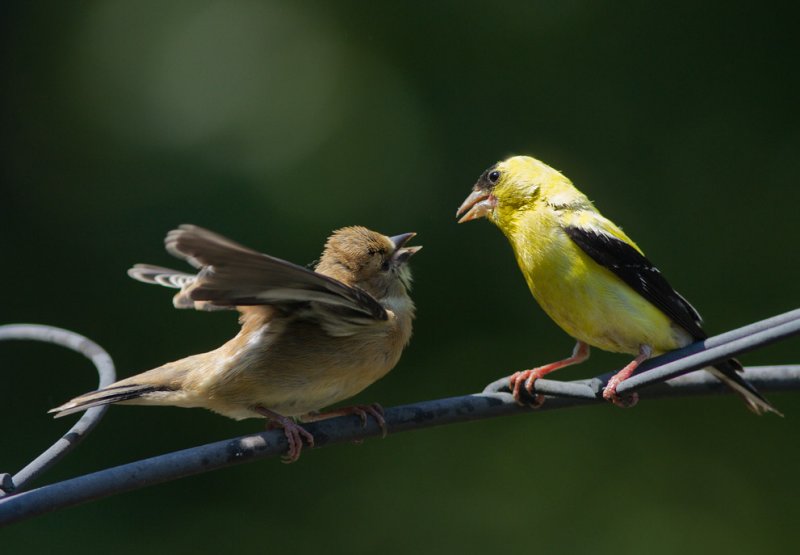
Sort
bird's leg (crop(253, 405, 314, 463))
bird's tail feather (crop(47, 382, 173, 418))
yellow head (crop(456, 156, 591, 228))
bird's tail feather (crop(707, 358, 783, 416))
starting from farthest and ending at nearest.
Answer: yellow head (crop(456, 156, 591, 228))
bird's tail feather (crop(47, 382, 173, 418))
bird's tail feather (crop(707, 358, 783, 416))
bird's leg (crop(253, 405, 314, 463))

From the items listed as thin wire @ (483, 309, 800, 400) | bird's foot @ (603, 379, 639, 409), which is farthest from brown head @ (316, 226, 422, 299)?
thin wire @ (483, 309, 800, 400)

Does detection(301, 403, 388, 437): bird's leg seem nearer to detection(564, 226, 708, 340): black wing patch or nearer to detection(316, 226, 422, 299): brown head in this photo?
detection(316, 226, 422, 299): brown head

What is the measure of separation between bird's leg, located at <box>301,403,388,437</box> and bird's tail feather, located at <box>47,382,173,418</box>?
1.43ft


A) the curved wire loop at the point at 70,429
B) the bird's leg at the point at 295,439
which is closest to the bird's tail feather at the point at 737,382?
the bird's leg at the point at 295,439

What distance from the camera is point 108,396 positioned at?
9.41ft

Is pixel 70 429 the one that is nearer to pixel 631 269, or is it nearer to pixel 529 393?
pixel 529 393

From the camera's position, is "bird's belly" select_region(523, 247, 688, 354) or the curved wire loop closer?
the curved wire loop

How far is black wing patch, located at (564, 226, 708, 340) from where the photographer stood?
3.09 metres

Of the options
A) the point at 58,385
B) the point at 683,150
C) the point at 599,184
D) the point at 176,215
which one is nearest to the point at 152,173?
the point at 176,215

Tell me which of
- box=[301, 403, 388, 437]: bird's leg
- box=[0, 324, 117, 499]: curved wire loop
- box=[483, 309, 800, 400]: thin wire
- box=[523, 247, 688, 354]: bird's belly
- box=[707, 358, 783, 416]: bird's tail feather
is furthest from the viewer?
box=[523, 247, 688, 354]: bird's belly

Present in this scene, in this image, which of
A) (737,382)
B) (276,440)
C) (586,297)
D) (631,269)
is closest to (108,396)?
(276,440)

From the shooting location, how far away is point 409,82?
616 centimetres

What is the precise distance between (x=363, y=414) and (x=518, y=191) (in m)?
1.08

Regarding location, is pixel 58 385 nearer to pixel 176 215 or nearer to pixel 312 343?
pixel 176 215
